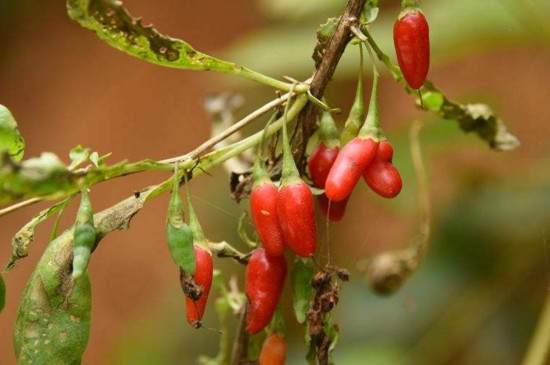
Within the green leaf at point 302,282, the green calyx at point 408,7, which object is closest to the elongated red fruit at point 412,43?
the green calyx at point 408,7

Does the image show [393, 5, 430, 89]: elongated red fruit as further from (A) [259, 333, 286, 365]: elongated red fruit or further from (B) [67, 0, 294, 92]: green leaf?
(A) [259, 333, 286, 365]: elongated red fruit

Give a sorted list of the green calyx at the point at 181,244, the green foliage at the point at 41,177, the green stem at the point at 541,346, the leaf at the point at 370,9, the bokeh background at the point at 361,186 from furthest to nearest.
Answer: the bokeh background at the point at 361,186, the green stem at the point at 541,346, the leaf at the point at 370,9, the green calyx at the point at 181,244, the green foliage at the point at 41,177

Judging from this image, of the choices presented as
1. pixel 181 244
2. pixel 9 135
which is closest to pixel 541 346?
pixel 181 244

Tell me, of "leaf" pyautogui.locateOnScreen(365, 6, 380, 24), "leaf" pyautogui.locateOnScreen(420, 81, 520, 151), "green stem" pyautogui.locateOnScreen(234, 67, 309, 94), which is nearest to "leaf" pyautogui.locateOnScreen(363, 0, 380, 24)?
"leaf" pyautogui.locateOnScreen(365, 6, 380, 24)

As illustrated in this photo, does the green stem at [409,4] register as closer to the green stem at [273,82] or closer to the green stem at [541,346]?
the green stem at [273,82]

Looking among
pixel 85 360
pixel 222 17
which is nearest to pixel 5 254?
pixel 85 360

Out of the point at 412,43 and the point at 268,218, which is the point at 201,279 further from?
the point at 412,43
